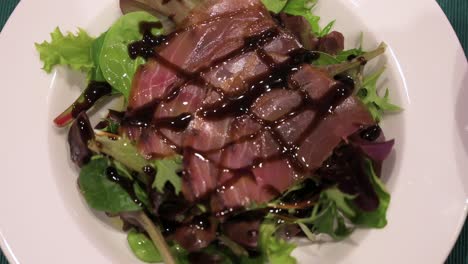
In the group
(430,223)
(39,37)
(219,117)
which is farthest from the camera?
(39,37)

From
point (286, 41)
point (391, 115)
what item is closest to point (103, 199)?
point (286, 41)

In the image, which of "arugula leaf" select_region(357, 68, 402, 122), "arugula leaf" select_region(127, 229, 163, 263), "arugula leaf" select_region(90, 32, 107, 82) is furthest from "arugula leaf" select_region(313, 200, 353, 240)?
"arugula leaf" select_region(90, 32, 107, 82)

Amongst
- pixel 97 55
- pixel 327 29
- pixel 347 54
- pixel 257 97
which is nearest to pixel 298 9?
pixel 327 29

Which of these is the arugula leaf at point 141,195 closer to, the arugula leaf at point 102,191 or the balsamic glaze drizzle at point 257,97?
the arugula leaf at point 102,191

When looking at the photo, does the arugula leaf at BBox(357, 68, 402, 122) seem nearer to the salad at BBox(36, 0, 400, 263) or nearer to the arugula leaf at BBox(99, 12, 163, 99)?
the salad at BBox(36, 0, 400, 263)

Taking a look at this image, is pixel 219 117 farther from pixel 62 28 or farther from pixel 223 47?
pixel 62 28

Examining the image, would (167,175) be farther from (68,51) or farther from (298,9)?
(298,9)

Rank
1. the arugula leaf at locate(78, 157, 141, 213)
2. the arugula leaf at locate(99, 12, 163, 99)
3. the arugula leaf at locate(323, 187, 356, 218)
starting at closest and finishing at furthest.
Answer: the arugula leaf at locate(323, 187, 356, 218) < the arugula leaf at locate(78, 157, 141, 213) < the arugula leaf at locate(99, 12, 163, 99)
